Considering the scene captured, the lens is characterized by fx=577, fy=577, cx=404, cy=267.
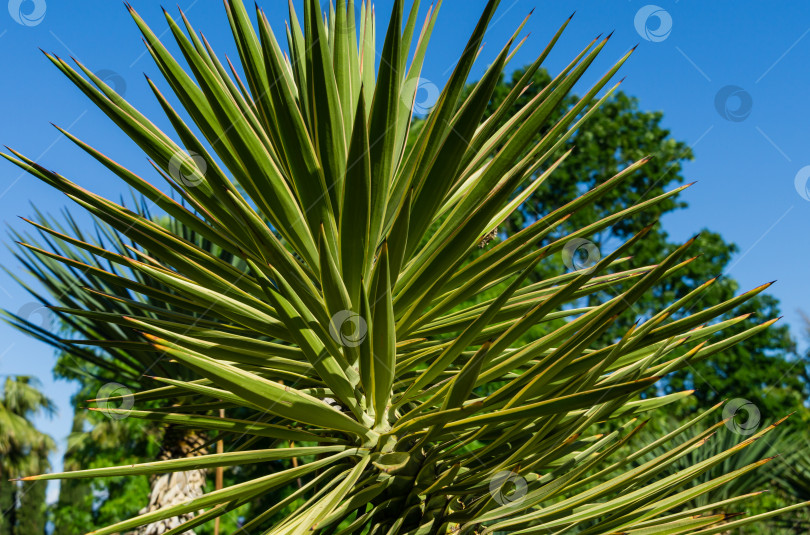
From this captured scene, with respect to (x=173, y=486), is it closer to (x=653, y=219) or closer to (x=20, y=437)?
(x=653, y=219)

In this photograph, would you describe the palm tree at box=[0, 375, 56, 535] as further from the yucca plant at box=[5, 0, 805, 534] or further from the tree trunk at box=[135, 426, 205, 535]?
the yucca plant at box=[5, 0, 805, 534]

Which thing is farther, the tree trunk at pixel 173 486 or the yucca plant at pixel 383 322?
the tree trunk at pixel 173 486

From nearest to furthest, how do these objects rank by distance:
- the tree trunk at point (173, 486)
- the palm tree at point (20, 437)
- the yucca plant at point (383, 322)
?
the yucca plant at point (383, 322), the tree trunk at point (173, 486), the palm tree at point (20, 437)

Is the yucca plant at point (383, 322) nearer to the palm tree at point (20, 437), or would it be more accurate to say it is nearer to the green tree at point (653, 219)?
the green tree at point (653, 219)

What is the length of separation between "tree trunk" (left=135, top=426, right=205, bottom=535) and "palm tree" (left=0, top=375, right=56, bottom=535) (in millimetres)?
15874

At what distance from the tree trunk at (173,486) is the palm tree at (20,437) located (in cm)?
1587

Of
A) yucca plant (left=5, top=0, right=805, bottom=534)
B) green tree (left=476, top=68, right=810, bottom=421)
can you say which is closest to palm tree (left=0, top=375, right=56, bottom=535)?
green tree (left=476, top=68, right=810, bottom=421)

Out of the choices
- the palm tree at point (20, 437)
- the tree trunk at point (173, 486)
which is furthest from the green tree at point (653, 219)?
the palm tree at point (20, 437)

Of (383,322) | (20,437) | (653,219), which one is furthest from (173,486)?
(20,437)

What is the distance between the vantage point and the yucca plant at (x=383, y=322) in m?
1.17

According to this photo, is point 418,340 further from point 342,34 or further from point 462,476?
point 342,34

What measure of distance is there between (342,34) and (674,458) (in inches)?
57.7

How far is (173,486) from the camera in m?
3.77

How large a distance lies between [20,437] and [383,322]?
20000 mm
